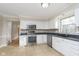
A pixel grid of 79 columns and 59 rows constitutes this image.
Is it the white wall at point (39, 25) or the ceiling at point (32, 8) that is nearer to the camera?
the ceiling at point (32, 8)

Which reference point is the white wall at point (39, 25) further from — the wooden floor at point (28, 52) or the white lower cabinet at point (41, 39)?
the wooden floor at point (28, 52)

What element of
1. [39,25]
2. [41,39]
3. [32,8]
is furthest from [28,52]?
[39,25]

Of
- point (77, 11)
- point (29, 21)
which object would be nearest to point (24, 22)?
point (29, 21)

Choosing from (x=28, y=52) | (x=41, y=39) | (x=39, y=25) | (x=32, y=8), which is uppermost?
(x=32, y=8)

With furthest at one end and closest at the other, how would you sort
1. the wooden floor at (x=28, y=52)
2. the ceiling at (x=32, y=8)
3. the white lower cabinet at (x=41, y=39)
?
the white lower cabinet at (x=41, y=39) → the wooden floor at (x=28, y=52) → the ceiling at (x=32, y=8)

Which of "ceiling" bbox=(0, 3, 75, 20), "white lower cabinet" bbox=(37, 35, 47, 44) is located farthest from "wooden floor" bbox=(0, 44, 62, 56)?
"white lower cabinet" bbox=(37, 35, 47, 44)

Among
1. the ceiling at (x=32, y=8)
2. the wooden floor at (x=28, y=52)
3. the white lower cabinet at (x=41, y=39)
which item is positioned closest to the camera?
the ceiling at (x=32, y=8)

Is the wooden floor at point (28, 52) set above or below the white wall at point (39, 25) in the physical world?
below

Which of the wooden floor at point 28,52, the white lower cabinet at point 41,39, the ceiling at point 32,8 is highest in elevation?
the ceiling at point 32,8

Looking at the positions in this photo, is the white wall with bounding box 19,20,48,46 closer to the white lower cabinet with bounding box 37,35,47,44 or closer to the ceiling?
the white lower cabinet with bounding box 37,35,47,44

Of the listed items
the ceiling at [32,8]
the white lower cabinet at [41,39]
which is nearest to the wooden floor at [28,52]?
the ceiling at [32,8]

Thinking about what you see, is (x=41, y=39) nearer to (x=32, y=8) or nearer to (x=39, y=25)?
(x=39, y=25)

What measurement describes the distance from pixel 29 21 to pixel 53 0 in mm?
5853

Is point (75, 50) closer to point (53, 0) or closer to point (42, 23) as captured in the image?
point (53, 0)
